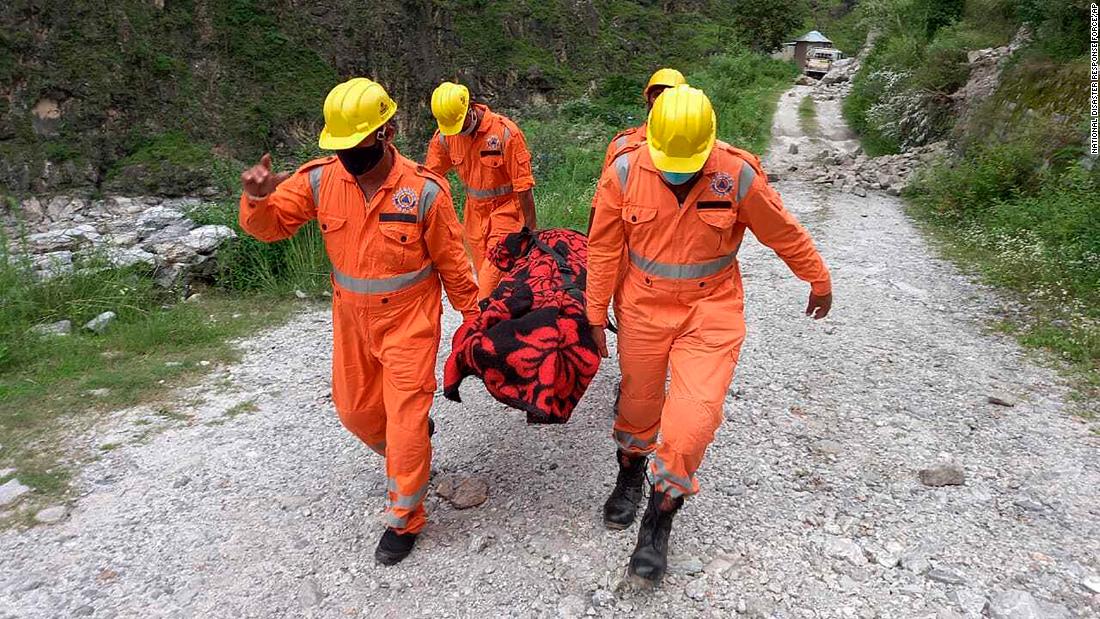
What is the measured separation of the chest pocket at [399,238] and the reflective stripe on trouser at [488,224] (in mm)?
1765

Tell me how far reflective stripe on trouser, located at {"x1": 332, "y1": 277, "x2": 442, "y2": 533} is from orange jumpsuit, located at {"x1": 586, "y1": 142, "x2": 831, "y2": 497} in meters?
0.76

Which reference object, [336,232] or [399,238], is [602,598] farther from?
[336,232]

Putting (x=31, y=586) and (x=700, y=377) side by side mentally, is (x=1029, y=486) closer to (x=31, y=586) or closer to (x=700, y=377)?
(x=700, y=377)

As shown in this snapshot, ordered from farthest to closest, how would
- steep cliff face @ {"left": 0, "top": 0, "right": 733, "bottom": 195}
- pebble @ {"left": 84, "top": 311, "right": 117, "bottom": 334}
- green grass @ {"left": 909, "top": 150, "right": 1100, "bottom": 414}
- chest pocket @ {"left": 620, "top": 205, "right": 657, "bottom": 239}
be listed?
1. steep cliff face @ {"left": 0, "top": 0, "right": 733, "bottom": 195}
2. pebble @ {"left": 84, "top": 311, "right": 117, "bottom": 334}
3. green grass @ {"left": 909, "top": 150, "right": 1100, "bottom": 414}
4. chest pocket @ {"left": 620, "top": 205, "right": 657, "bottom": 239}

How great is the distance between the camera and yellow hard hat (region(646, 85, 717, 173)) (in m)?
2.52

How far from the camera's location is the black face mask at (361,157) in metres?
2.68

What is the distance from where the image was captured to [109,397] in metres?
4.34

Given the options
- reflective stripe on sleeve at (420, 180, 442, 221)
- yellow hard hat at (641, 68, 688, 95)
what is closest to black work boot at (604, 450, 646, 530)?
reflective stripe on sleeve at (420, 180, 442, 221)

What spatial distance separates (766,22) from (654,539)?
39.9 meters

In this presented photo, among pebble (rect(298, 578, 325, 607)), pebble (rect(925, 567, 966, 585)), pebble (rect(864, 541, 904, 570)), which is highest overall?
pebble (rect(925, 567, 966, 585))

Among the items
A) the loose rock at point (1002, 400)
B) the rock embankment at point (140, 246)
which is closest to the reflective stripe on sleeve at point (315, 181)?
the loose rock at point (1002, 400)

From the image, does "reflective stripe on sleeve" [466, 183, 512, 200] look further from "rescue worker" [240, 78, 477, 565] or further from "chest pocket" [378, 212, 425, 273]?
"chest pocket" [378, 212, 425, 273]

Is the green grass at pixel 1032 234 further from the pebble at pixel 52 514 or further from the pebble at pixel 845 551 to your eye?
the pebble at pixel 52 514

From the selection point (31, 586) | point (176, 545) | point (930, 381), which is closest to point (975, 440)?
point (930, 381)
